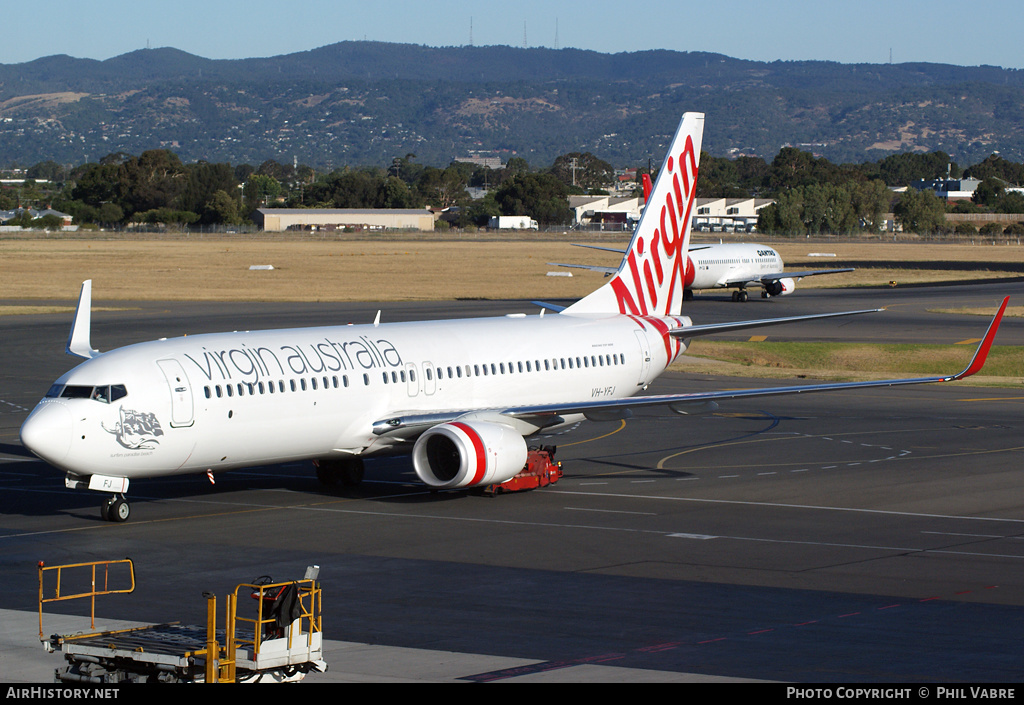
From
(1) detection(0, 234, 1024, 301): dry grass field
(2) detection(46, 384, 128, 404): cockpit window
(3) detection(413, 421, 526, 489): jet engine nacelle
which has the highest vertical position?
(2) detection(46, 384, 128, 404): cockpit window

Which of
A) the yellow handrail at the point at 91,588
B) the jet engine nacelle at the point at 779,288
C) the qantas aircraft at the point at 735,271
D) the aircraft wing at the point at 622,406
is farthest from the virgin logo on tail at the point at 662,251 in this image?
the jet engine nacelle at the point at 779,288

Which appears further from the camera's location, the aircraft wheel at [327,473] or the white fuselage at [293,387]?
the aircraft wheel at [327,473]

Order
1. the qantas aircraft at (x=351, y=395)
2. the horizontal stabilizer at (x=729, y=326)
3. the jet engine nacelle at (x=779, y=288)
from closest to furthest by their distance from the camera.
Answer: the qantas aircraft at (x=351, y=395) → the horizontal stabilizer at (x=729, y=326) → the jet engine nacelle at (x=779, y=288)

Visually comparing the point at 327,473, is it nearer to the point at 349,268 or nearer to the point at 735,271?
the point at 735,271

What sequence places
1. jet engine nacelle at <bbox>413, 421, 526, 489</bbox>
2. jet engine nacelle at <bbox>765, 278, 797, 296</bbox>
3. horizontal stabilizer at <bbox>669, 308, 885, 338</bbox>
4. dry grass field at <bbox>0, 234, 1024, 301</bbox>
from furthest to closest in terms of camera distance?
dry grass field at <bbox>0, 234, 1024, 301</bbox>
jet engine nacelle at <bbox>765, 278, 797, 296</bbox>
horizontal stabilizer at <bbox>669, 308, 885, 338</bbox>
jet engine nacelle at <bbox>413, 421, 526, 489</bbox>

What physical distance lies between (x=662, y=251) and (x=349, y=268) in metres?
101

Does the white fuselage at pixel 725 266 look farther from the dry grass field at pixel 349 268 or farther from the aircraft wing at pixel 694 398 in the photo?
the aircraft wing at pixel 694 398

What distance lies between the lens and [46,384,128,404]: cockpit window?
28094mm

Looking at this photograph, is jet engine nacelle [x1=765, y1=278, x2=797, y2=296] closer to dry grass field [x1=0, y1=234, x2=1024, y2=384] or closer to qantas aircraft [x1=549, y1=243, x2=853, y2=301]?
qantas aircraft [x1=549, y1=243, x2=853, y2=301]

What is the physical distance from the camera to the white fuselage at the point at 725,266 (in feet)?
328

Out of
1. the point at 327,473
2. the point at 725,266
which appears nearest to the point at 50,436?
the point at 327,473

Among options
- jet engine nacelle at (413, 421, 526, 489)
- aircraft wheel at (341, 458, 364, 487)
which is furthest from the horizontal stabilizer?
aircraft wheel at (341, 458, 364, 487)

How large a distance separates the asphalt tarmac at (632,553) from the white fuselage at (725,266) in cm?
5273

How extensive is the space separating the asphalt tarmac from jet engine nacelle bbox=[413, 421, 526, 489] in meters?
0.88
